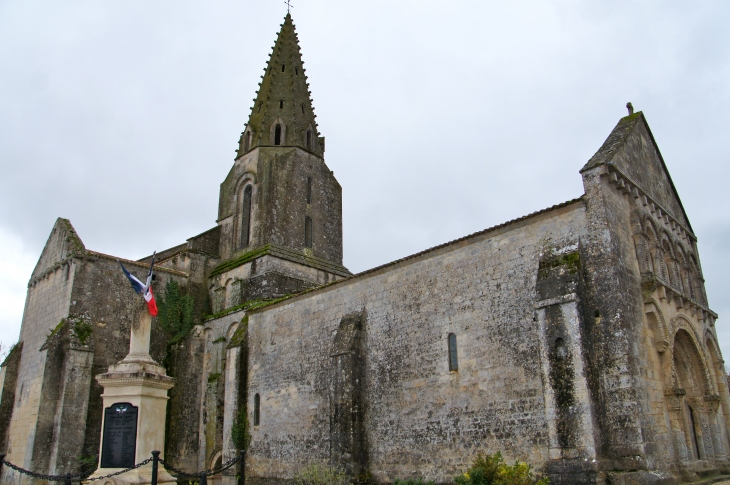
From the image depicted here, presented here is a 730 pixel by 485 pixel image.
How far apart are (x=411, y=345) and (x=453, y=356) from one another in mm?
1470

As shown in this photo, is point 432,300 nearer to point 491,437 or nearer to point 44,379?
point 491,437

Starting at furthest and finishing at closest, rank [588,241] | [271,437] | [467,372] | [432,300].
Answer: [271,437] < [432,300] < [467,372] < [588,241]

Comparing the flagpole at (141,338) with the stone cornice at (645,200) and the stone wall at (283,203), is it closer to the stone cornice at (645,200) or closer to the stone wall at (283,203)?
the stone wall at (283,203)

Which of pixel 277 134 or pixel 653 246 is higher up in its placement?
pixel 277 134

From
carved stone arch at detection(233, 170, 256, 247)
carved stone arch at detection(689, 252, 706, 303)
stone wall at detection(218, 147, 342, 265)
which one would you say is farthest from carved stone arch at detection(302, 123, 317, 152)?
carved stone arch at detection(689, 252, 706, 303)

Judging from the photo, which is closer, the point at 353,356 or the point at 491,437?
the point at 491,437

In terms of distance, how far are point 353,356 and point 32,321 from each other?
1551 cm

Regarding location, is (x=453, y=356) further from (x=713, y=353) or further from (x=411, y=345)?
(x=713, y=353)

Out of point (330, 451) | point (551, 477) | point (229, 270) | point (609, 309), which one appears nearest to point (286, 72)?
point (229, 270)

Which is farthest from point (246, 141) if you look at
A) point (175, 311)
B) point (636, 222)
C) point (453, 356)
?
point (636, 222)

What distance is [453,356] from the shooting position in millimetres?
15633

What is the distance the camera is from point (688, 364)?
51.6 feet

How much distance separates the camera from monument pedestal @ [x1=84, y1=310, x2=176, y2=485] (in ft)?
43.5

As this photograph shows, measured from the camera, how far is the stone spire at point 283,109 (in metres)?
28.2
